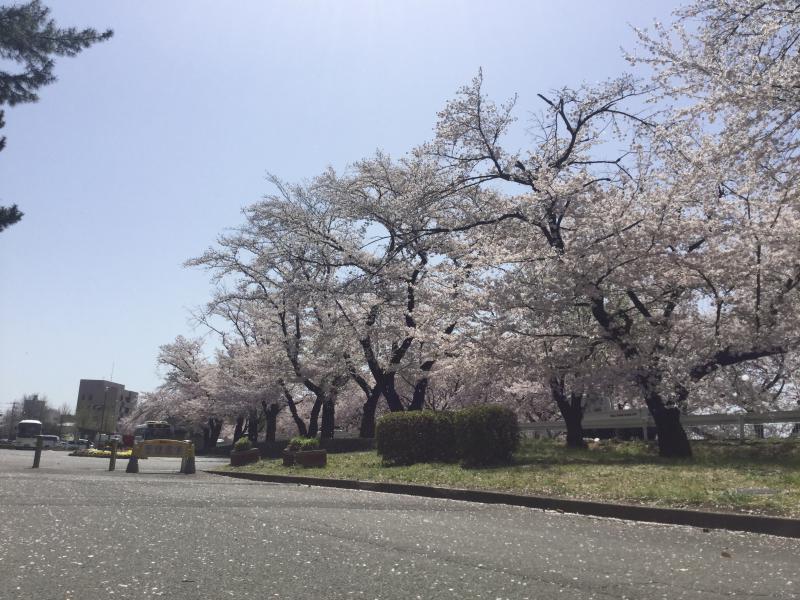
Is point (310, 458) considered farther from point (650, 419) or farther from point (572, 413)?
point (650, 419)

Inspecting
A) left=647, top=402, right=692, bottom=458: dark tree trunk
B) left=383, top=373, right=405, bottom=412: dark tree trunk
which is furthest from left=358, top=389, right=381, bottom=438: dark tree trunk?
left=647, top=402, right=692, bottom=458: dark tree trunk

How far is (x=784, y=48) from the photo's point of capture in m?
9.98

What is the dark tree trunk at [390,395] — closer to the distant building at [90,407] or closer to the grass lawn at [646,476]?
the grass lawn at [646,476]

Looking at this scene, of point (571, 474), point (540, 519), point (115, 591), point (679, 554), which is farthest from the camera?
point (571, 474)

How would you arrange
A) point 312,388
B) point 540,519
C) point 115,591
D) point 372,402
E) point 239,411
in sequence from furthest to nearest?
1. point 239,411
2. point 312,388
3. point 372,402
4. point 540,519
5. point 115,591

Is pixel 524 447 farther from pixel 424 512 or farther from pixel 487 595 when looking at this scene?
pixel 487 595

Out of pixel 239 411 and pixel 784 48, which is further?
pixel 239 411

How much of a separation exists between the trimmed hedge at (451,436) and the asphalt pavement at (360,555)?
5516mm

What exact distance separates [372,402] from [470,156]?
14732 mm

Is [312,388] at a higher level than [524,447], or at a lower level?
higher

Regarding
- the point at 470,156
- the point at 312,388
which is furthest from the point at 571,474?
the point at 312,388

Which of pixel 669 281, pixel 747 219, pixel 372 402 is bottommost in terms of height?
pixel 372 402

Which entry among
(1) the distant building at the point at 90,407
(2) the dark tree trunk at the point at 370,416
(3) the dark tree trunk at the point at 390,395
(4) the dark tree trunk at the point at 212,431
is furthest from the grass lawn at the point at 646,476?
(1) the distant building at the point at 90,407

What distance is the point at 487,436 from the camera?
46.9 ft
